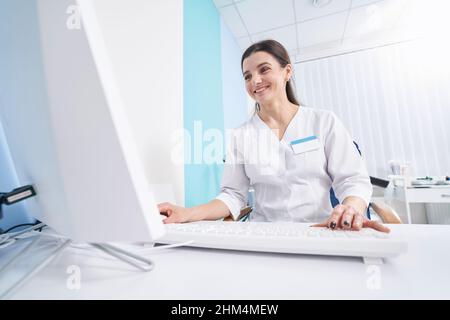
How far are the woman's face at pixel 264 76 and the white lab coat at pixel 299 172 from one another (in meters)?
0.16

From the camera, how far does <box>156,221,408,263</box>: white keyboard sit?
1.28 ft

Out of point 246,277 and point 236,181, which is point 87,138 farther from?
point 236,181

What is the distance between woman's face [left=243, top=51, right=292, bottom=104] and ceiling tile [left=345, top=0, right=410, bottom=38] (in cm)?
194

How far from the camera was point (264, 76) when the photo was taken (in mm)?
1124

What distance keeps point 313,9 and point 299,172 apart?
214cm

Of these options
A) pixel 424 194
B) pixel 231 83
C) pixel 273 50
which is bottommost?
pixel 424 194

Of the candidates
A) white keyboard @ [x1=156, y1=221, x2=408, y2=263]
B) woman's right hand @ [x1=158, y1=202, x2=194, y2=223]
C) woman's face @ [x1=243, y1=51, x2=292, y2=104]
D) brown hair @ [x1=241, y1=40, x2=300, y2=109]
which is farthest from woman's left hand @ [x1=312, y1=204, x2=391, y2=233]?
brown hair @ [x1=241, y1=40, x2=300, y2=109]

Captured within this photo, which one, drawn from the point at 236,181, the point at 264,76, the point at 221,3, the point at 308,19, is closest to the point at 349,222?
the point at 236,181

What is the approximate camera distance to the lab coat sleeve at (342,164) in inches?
34.5

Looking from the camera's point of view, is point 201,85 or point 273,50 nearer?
point 273,50

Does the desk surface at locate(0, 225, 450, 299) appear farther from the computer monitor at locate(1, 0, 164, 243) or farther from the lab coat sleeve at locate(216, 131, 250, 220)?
the lab coat sleeve at locate(216, 131, 250, 220)

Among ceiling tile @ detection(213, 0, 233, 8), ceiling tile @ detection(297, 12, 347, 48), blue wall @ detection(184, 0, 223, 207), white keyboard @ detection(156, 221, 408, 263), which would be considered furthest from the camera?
ceiling tile @ detection(297, 12, 347, 48)

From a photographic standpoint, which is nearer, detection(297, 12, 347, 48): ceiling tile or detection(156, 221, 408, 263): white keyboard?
detection(156, 221, 408, 263): white keyboard

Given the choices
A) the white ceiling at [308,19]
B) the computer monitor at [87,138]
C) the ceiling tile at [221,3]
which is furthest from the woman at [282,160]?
the white ceiling at [308,19]
